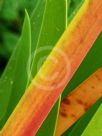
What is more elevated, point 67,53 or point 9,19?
point 67,53

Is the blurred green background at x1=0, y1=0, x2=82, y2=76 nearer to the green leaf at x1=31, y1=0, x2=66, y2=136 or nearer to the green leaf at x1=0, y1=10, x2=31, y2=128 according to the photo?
the green leaf at x1=0, y1=10, x2=31, y2=128

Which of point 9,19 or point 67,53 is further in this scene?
point 9,19

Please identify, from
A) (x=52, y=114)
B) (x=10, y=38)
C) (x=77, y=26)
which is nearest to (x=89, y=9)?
(x=77, y=26)

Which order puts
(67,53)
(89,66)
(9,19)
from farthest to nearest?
1. (9,19)
2. (89,66)
3. (67,53)

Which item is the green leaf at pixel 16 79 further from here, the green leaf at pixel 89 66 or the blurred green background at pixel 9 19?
the blurred green background at pixel 9 19

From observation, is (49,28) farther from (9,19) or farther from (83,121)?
(9,19)

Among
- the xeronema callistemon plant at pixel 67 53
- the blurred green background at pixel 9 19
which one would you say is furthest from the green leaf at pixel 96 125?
the blurred green background at pixel 9 19

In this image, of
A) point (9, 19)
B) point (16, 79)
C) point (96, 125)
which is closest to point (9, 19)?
point (9, 19)
